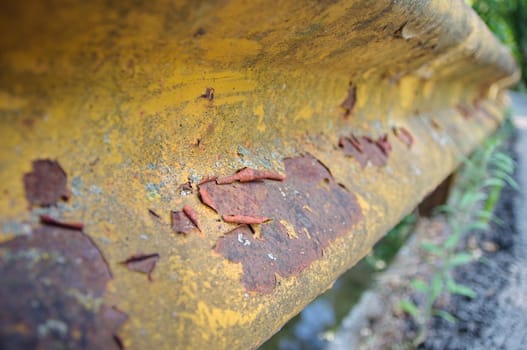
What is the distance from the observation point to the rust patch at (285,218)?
0.71 m

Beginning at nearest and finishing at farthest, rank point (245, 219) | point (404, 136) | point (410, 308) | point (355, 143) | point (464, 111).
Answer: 1. point (245, 219)
2. point (355, 143)
3. point (404, 136)
4. point (410, 308)
5. point (464, 111)

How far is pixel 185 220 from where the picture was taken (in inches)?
26.3

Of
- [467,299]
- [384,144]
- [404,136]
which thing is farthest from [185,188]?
[467,299]

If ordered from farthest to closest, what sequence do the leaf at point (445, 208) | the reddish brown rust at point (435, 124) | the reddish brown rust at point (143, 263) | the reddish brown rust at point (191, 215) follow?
the leaf at point (445, 208)
the reddish brown rust at point (435, 124)
the reddish brown rust at point (191, 215)
the reddish brown rust at point (143, 263)

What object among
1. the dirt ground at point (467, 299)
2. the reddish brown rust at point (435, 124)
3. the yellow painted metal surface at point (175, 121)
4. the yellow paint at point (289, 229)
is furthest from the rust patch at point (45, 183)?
the reddish brown rust at point (435, 124)

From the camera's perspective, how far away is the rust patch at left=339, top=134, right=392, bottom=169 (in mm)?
1202

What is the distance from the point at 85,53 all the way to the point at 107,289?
0.29 m

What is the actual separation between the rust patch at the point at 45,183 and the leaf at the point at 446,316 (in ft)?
5.71

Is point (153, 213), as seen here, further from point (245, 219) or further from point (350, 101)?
point (350, 101)

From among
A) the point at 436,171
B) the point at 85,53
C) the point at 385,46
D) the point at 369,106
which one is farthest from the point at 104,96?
the point at 436,171

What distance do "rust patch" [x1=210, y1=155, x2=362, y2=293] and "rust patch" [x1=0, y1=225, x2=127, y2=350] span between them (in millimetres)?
204

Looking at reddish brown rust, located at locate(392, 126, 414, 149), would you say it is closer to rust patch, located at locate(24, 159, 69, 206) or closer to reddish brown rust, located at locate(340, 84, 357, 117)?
reddish brown rust, located at locate(340, 84, 357, 117)

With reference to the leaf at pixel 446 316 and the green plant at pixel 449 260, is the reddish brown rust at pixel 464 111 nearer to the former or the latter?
the green plant at pixel 449 260

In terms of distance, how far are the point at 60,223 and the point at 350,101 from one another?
94 cm
